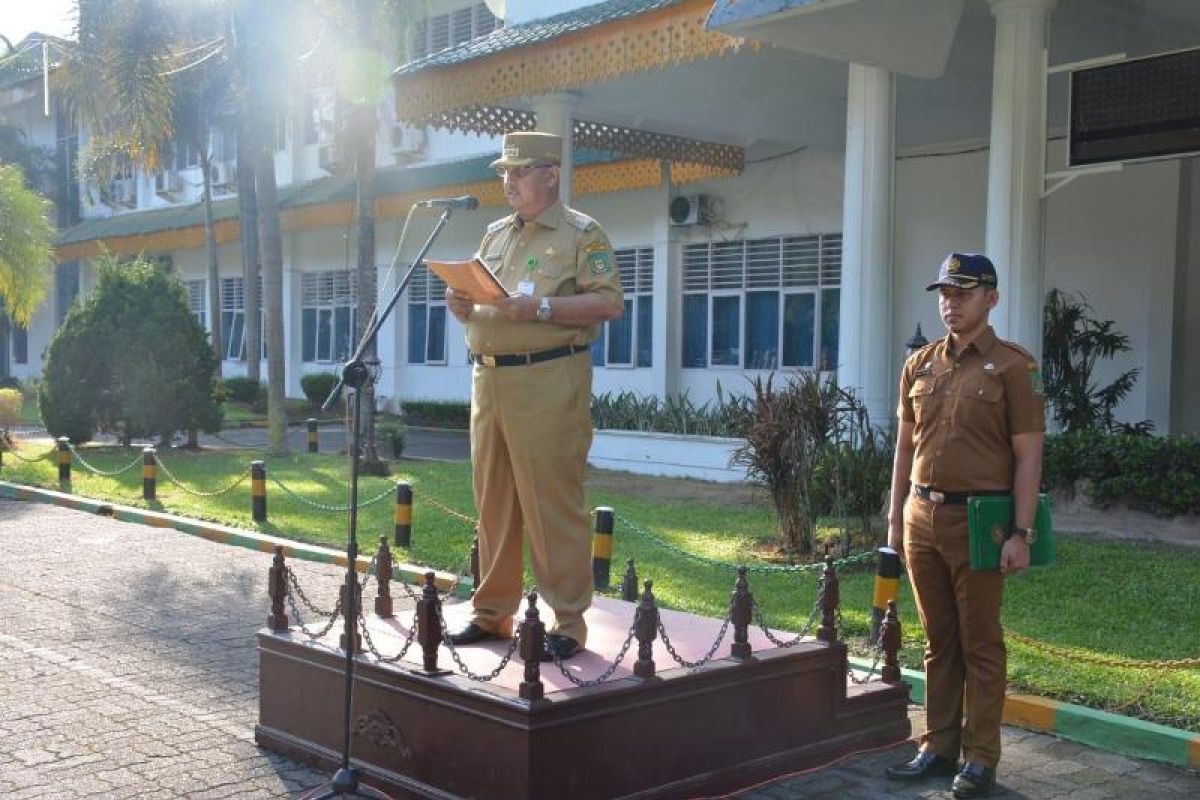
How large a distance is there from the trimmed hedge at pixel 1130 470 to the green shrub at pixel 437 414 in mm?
16030

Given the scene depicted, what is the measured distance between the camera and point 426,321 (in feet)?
93.4

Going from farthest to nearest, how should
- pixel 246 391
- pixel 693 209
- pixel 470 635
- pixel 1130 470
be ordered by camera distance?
1. pixel 246 391
2. pixel 693 209
3. pixel 1130 470
4. pixel 470 635

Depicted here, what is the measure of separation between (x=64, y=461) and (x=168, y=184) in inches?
928

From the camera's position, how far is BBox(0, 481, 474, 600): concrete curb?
9.62 m

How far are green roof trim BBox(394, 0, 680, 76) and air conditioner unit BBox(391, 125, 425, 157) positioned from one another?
11.4 m

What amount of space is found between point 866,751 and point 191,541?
8156mm

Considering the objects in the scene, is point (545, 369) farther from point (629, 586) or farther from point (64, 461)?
point (64, 461)

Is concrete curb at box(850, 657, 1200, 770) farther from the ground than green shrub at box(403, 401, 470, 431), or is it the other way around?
green shrub at box(403, 401, 470, 431)

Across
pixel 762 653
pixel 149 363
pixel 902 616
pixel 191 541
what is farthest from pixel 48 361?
pixel 762 653

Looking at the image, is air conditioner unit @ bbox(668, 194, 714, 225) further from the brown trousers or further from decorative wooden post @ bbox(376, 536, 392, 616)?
the brown trousers

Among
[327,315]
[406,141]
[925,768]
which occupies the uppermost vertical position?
[406,141]

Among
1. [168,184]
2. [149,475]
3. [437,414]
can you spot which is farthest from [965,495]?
[168,184]

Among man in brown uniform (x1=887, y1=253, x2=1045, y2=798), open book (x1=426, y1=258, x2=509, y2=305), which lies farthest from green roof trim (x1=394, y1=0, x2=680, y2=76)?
open book (x1=426, y1=258, x2=509, y2=305)

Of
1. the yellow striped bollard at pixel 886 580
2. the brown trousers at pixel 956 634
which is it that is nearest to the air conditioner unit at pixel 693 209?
the yellow striped bollard at pixel 886 580
